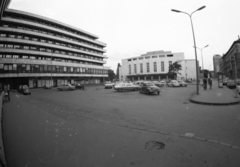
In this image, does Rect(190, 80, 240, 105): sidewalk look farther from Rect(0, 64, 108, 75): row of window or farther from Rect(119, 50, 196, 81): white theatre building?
Rect(119, 50, 196, 81): white theatre building

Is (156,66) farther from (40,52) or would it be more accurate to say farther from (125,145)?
(125,145)

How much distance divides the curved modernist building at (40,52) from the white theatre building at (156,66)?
47.3m

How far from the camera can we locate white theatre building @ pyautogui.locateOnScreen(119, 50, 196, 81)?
88169 mm

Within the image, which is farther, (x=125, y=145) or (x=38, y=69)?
(x=38, y=69)

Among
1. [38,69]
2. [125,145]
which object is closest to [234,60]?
[125,145]

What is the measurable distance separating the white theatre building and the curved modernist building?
47.3 meters

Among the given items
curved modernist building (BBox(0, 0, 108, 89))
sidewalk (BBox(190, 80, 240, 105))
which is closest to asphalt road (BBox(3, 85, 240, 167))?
sidewalk (BBox(190, 80, 240, 105))

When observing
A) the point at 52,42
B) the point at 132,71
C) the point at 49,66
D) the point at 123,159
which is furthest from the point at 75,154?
the point at 132,71

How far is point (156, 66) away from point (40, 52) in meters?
71.6

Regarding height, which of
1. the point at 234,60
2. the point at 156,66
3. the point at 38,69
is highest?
the point at 156,66

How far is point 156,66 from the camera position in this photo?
299 feet

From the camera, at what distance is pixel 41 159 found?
3051 mm

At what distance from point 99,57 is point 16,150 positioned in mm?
66345

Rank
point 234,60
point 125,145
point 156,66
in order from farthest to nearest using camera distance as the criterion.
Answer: point 156,66 < point 234,60 < point 125,145
